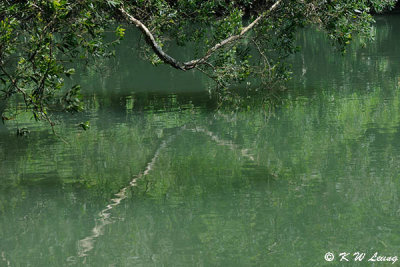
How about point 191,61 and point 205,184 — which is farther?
point 191,61

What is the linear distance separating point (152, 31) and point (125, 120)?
1869 millimetres

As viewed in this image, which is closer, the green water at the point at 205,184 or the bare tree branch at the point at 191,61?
the green water at the point at 205,184

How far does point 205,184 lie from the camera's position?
9.83 metres

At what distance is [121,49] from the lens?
112ft

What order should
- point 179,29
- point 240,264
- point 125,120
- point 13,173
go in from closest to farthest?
point 240,264
point 13,173
point 125,120
point 179,29

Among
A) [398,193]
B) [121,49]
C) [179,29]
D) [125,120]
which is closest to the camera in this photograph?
[398,193]

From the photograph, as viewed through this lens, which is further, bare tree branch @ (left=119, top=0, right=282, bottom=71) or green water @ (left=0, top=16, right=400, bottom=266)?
bare tree branch @ (left=119, top=0, right=282, bottom=71)

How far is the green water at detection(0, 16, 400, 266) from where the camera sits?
760cm

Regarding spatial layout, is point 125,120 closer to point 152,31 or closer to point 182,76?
point 152,31

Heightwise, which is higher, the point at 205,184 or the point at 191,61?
the point at 191,61

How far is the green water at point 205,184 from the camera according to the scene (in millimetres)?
7598

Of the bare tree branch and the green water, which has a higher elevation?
the bare tree branch

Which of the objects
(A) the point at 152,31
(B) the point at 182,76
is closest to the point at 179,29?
(A) the point at 152,31

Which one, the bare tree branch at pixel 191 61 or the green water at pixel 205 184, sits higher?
the bare tree branch at pixel 191 61
